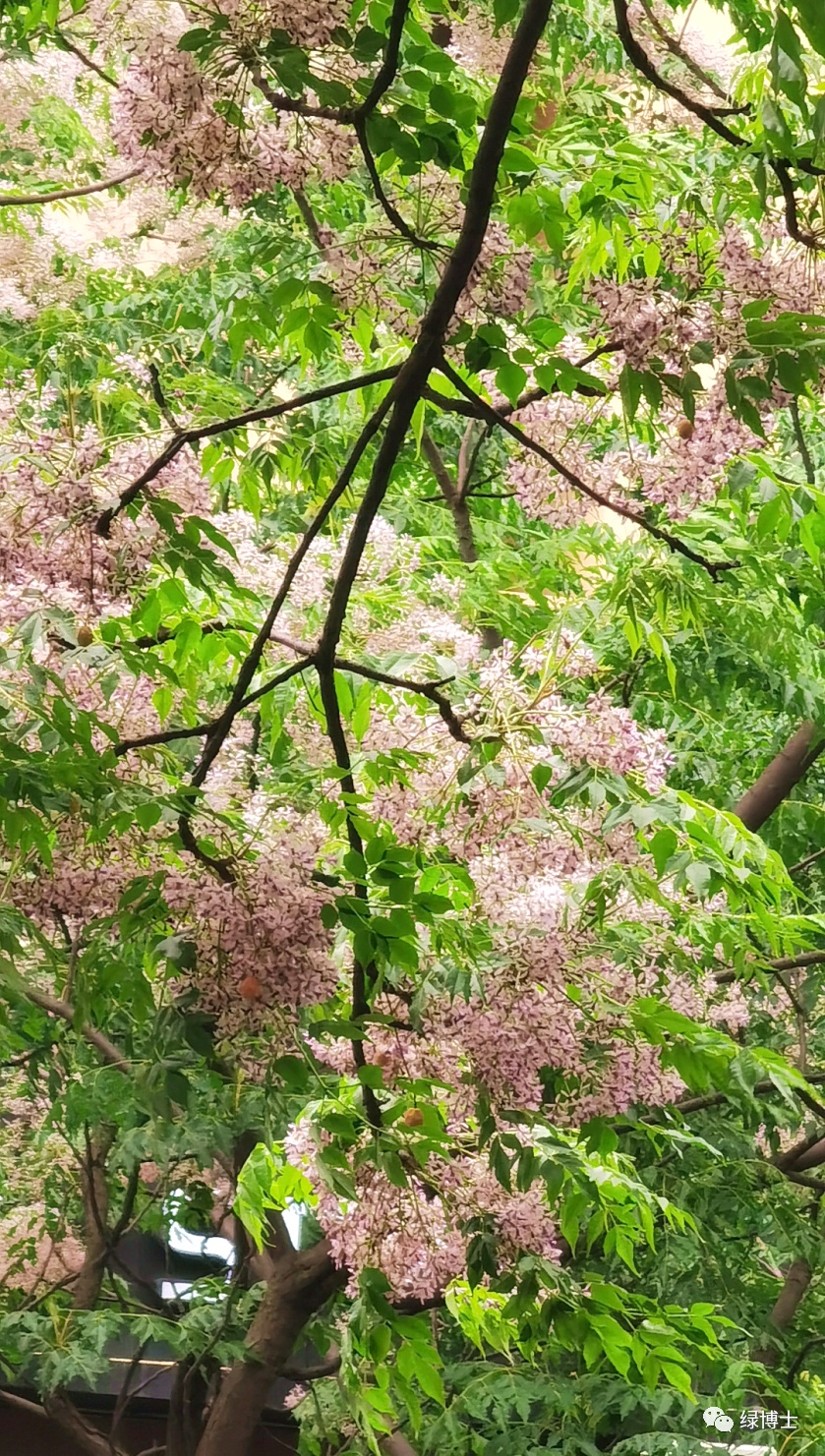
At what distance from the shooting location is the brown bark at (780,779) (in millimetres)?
4266

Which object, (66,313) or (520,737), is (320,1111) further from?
(66,313)

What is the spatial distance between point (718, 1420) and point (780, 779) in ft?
5.76

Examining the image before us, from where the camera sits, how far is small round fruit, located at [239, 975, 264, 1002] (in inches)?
66.9

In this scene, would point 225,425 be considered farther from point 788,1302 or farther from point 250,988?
point 788,1302

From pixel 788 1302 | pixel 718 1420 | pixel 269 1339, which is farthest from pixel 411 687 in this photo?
pixel 788 1302

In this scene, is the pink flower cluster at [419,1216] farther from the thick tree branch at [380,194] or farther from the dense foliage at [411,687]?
the thick tree branch at [380,194]

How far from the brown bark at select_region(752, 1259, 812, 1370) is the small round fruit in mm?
3952

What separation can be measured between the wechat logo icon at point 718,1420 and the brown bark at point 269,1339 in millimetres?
1069

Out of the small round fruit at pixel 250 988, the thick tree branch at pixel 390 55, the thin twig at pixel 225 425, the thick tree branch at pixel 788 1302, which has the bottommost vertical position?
the thick tree branch at pixel 788 1302

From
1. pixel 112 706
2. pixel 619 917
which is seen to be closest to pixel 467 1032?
pixel 619 917

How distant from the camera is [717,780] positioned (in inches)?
176

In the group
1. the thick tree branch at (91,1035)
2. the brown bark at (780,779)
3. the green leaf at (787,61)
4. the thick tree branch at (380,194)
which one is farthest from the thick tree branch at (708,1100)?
the green leaf at (787,61)

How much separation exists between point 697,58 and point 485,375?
3211mm

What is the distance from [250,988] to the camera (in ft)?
5.57
